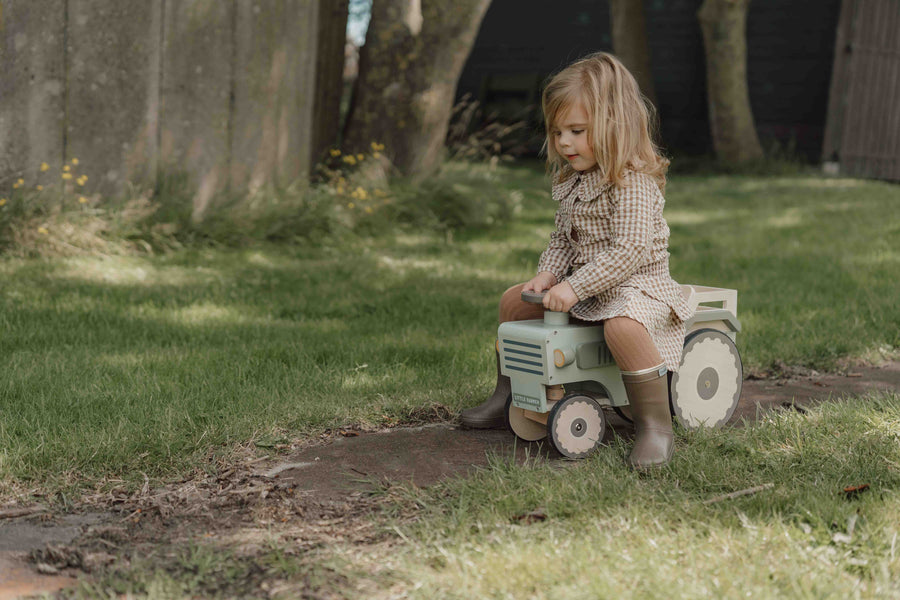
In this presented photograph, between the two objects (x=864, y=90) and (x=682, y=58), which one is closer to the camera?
(x=864, y=90)

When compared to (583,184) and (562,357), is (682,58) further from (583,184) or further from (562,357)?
(562,357)

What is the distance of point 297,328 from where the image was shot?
15.1 ft

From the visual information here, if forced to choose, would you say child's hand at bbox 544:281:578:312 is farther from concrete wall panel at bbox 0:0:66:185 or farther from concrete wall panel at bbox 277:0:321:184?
concrete wall panel at bbox 277:0:321:184

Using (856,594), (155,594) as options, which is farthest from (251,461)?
(856,594)

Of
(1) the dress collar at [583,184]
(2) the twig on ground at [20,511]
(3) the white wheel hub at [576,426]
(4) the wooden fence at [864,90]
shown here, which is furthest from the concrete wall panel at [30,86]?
(4) the wooden fence at [864,90]

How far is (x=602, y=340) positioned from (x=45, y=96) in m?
4.00

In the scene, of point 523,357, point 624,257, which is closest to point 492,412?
point 523,357

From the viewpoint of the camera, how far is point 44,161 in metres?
5.76

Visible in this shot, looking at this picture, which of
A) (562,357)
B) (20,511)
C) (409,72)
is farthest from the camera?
(409,72)

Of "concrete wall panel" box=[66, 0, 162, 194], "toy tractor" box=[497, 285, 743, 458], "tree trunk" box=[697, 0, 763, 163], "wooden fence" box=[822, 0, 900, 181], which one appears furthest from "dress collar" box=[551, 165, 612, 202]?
"wooden fence" box=[822, 0, 900, 181]

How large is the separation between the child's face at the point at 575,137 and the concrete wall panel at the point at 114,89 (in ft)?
11.9

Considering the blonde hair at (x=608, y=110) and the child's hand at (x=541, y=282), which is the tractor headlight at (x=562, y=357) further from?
the blonde hair at (x=608, y=110)

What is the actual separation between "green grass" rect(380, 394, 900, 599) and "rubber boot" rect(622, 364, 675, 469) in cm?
7

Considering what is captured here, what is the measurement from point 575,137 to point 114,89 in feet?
12.2
